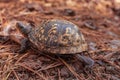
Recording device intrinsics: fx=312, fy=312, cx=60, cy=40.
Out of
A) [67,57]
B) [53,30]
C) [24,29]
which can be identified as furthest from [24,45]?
[67,57]

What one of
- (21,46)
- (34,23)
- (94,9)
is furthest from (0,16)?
(94,9)

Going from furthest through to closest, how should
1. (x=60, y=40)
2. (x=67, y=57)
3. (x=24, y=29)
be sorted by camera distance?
(x=24, y=29), (x=67, y=57), (x=60, y=40)

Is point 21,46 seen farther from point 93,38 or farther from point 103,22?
point 103,22

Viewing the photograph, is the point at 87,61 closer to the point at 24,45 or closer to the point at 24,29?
the point at 24,45

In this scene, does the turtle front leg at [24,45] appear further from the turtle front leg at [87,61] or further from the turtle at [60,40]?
the turtle front leg at [87,61]

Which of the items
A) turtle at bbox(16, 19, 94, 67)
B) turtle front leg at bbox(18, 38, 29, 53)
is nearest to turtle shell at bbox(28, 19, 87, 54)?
turtle at bbox(16, 19, 94, 67)
